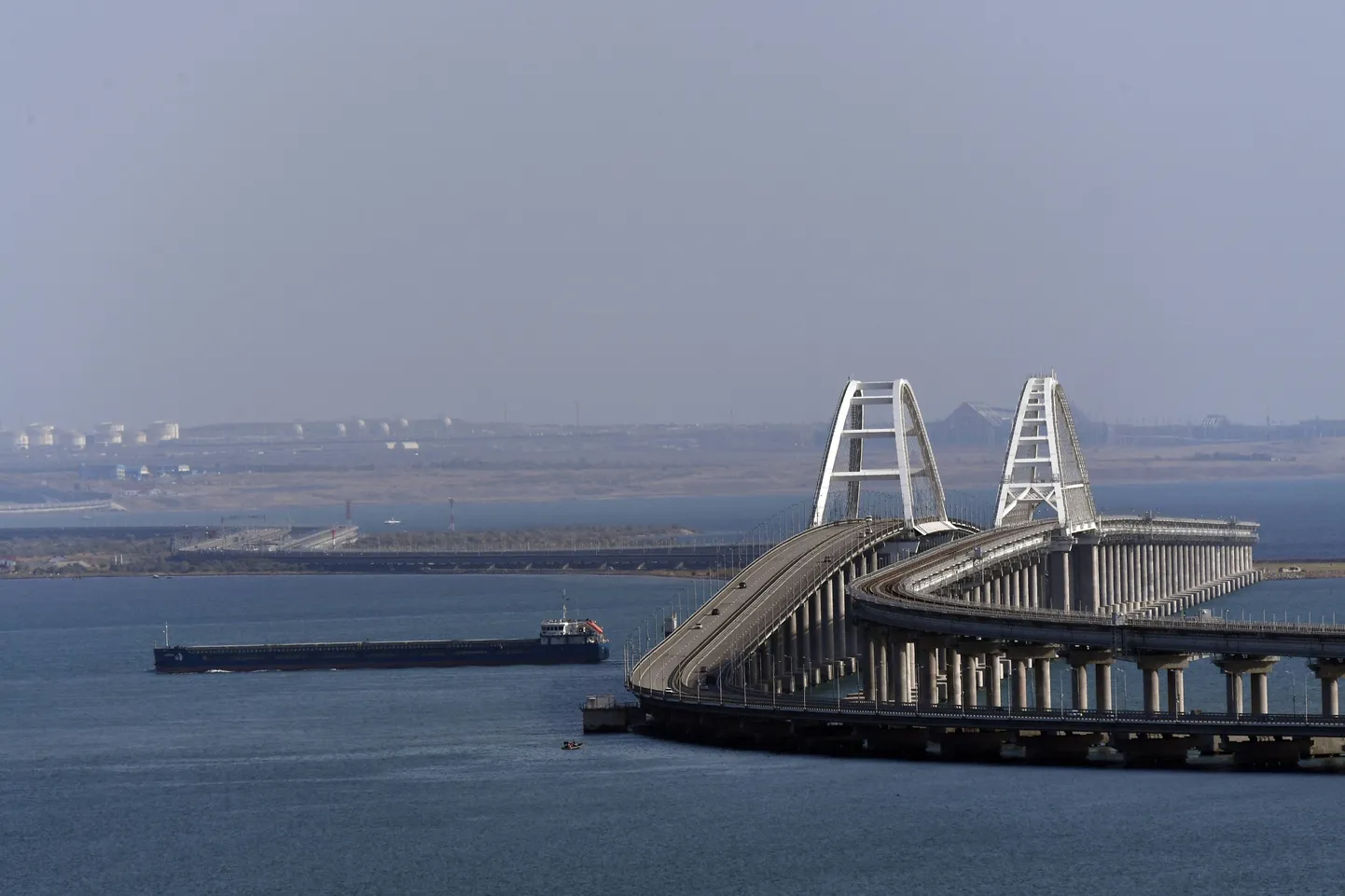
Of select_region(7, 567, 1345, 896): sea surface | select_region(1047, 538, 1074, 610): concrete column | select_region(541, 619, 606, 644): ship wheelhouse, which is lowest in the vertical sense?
select_region(7, 567, 1345, 896): sea surface

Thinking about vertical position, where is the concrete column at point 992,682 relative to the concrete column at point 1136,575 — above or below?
below

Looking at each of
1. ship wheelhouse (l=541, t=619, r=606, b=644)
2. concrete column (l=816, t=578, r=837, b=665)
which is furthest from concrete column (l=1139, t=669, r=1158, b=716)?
ship wheelhouse (l=541, t=619, r=606, b=644)

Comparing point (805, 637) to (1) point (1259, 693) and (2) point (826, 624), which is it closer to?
(2) point (826, 624)

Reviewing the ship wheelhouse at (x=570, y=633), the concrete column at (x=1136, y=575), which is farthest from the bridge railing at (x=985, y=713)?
the concrete column at (x=1136, y=575)

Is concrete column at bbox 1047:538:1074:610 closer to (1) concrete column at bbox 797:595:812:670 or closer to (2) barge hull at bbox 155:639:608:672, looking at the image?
(2) barge hull at bbox 155:639:608:672

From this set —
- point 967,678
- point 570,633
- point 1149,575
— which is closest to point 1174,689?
point 967,678

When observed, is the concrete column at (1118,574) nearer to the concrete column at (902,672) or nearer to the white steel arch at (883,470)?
the white steel arch at (883,470)

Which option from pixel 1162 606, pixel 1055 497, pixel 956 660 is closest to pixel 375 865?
pixel 956 660
